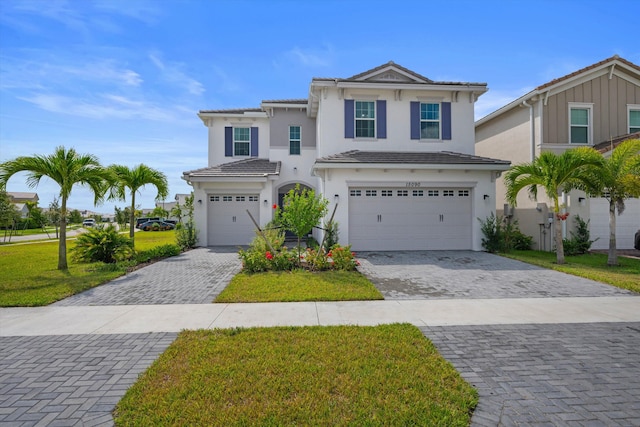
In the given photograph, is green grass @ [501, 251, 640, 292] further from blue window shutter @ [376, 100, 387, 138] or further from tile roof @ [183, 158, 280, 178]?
tile roof @ [183, 158, 280, 178]

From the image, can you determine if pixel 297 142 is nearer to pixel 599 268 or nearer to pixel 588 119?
pixel 599 268

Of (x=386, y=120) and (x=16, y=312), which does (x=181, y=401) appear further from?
(x=386, y=120)

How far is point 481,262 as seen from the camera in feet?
35.0

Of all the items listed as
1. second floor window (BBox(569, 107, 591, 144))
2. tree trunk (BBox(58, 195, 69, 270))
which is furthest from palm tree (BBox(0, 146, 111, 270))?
second floor window (BBox(569, 107, 591, 144))

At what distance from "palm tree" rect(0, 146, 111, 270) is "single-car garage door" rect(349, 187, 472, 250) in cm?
917

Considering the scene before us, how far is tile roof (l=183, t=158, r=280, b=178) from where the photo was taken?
48.8 ft

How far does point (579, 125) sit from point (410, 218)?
892cm

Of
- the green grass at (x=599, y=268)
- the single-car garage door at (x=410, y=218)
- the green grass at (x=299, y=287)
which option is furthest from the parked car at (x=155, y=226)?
the green grass at (x=599, y=268)

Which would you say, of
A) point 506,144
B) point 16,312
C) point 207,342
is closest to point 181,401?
point 207,342

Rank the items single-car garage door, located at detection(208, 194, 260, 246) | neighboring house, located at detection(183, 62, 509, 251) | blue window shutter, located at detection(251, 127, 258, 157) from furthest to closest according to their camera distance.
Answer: blue window shutter, located at detection(251, 127, 258, 157)
single-car garage door, located at detection(208, 194, 260, 246)
neighboring house, located at detection(183, 62, 509, 251)

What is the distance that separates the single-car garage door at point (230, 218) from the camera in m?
15.6

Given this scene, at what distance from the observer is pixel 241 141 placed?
58.7ft

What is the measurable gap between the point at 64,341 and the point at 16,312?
234 cm

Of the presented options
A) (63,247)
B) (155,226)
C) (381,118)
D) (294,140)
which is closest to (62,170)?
(63,247)
